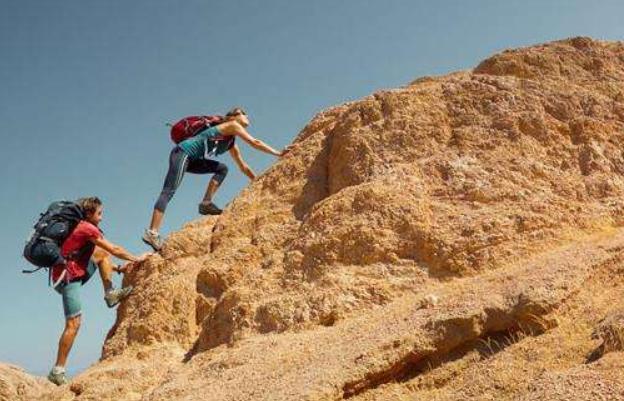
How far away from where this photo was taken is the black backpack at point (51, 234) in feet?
32.7

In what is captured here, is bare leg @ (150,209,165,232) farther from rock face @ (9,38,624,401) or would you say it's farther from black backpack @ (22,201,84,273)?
black backpack @ (22,201,84,273)

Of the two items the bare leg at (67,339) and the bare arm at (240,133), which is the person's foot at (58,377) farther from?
the bare arm at (240,133)

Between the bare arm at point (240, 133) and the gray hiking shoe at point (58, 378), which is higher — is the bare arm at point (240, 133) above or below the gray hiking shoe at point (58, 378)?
above

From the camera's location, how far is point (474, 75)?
1171cm

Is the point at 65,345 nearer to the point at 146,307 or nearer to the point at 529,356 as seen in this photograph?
the point at 146,307

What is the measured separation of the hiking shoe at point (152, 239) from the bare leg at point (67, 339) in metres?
1.87

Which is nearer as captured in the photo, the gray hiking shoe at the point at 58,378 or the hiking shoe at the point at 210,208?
the gray hiking shoe at the point at 58,378

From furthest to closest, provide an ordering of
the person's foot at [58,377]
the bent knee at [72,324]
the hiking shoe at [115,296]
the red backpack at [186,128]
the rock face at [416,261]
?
the red backpack at [186,128] < the hiking shoe at [115,296] < the bent knee at [72,324] < the person's foot at [58,377] < the rock face at [416,261]

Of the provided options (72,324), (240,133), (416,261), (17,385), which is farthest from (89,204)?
(17,385)

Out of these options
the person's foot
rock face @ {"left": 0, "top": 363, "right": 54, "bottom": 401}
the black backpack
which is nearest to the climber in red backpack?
the black backpack

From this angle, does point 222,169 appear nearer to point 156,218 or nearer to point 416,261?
point 156,218

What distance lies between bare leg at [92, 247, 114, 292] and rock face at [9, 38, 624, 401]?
0.46 meters

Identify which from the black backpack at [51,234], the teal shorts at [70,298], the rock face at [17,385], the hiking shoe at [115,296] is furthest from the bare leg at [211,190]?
the rock face at [17,385]

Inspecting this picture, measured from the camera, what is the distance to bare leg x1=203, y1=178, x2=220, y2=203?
12266mm
